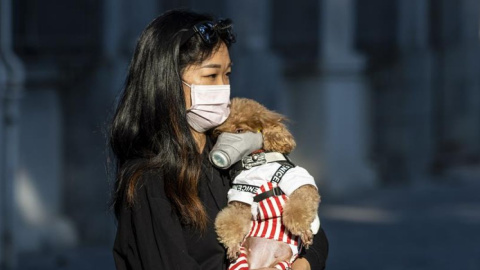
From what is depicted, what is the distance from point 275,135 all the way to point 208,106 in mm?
238

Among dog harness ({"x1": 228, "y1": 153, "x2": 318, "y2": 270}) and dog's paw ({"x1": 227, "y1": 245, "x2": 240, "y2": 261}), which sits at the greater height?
dog harness ({"x1": 228, "y1": 153, "x2": 318, "y2": 270})

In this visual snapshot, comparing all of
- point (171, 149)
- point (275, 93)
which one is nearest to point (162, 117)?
point (171, 149)

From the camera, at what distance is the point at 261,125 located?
3342mm

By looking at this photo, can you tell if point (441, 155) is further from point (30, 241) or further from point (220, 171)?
point (220, 171)

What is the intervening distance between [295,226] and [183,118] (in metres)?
0.46

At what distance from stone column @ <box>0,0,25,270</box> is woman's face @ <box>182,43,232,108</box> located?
5.66m

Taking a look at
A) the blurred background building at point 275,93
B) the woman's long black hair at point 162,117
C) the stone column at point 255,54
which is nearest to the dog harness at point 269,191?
the woman's long black hair at point 162,117

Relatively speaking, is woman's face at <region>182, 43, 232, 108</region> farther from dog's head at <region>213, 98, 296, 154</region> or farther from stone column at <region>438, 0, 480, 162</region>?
stone column at <region>438, 0, 480, 162</region>

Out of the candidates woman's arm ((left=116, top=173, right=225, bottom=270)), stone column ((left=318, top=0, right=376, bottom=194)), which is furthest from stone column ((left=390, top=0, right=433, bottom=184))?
woman's arm ((left=116, top=173, right=225, bottom=270))

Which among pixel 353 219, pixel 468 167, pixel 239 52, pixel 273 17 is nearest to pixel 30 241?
pixel 239 52

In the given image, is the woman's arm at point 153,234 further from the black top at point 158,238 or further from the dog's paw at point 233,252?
the dog's paw at point 233,252

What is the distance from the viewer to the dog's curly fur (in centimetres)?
311

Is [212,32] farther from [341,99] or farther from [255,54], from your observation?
[341,99]

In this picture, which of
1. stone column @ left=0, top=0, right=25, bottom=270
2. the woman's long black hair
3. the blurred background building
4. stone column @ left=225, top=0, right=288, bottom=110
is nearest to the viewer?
the woman's long black hair
